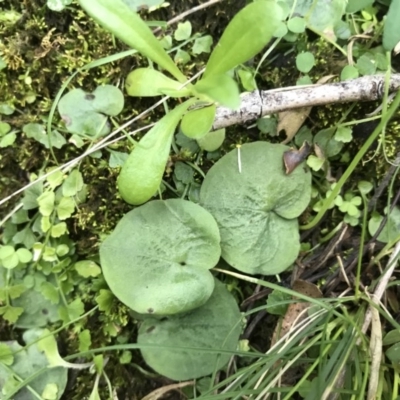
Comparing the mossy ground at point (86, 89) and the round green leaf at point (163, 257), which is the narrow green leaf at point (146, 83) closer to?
the mossy ground at point (86, 89)

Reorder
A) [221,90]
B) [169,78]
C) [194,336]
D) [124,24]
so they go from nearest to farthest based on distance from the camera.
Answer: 1. [221,90]
2. [124,24]
3. [169,78]
4. [194,336]

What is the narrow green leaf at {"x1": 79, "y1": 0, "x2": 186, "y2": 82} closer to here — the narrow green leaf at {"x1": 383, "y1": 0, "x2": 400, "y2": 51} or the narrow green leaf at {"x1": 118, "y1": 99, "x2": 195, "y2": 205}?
the narrow green leaf at {"x1": 118, "y1": 99, "x2": 195, "y2": 205}

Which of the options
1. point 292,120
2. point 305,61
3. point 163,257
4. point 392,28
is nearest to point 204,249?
point 163,257

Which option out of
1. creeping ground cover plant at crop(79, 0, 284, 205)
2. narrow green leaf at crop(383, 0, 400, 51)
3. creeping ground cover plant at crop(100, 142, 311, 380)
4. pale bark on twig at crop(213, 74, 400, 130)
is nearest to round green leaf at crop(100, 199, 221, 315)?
creeping ground cover plant at crop(100, 142, 311, 380)

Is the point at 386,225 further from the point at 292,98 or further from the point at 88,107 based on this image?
the point at 88,107

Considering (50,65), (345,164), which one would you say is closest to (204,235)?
(345,164)

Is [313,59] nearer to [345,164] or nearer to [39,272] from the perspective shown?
[345,164]

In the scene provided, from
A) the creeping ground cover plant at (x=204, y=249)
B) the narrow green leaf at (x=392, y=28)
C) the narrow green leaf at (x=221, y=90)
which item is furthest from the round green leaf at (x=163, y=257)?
the narrow green leaf at (x=392, y=28)
